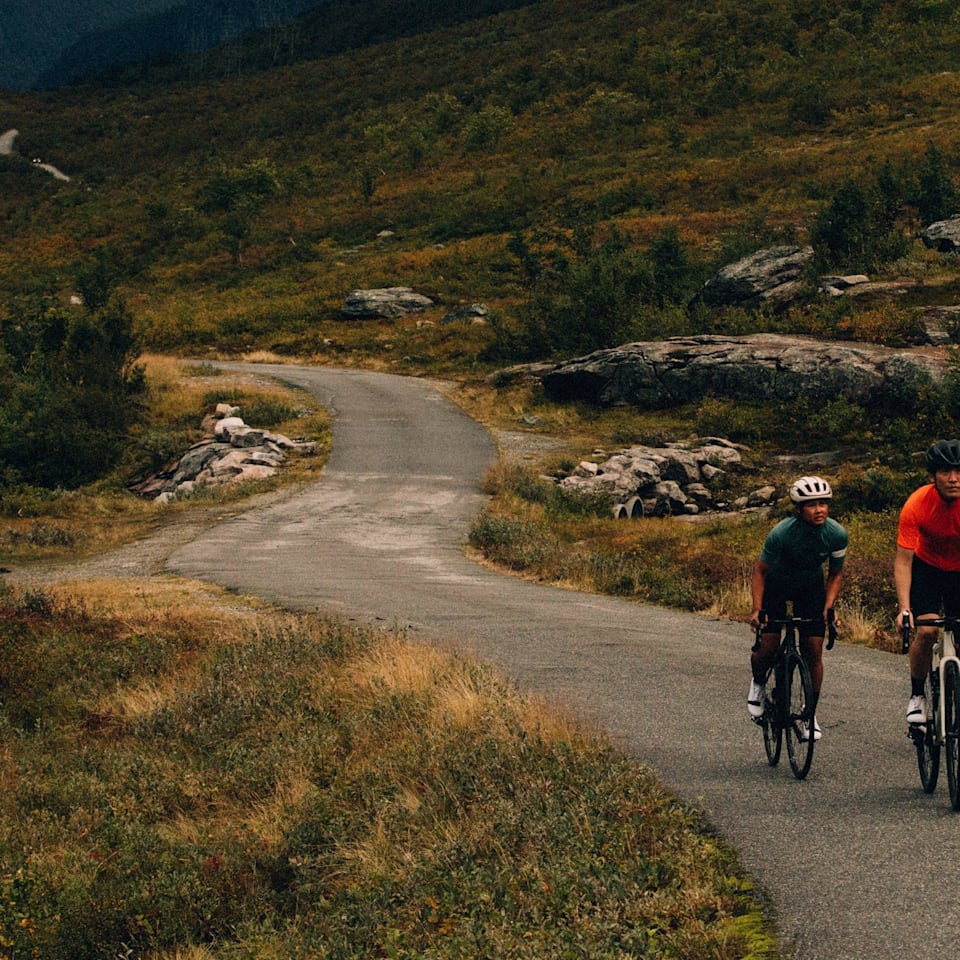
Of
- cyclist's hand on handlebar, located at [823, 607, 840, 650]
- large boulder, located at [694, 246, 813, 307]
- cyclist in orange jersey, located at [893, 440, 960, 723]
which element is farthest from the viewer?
large boulder, located at [694, 246, 813, 307]

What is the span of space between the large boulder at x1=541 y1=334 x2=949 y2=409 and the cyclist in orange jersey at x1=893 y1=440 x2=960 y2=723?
67.8 ft

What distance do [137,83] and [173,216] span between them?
62569 millimetres

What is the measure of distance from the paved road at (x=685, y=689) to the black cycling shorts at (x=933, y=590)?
1.22 m

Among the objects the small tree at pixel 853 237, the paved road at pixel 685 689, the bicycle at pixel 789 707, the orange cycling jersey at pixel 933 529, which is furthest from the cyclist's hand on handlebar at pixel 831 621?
the small tree at pixel 853 237

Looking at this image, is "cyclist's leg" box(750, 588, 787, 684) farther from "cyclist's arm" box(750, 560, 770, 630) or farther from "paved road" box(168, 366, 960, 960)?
"paved road" box(168, 366, 960, 960)

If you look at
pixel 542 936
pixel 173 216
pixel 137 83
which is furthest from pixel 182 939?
pixel 137 83

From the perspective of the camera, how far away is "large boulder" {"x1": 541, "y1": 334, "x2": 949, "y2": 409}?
26.8 m

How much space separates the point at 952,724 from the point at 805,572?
1320 mm

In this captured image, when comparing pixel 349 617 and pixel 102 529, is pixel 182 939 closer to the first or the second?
pixel 349 617

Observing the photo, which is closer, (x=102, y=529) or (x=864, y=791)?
(x=864, y=791)

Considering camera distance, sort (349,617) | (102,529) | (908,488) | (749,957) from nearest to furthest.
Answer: (749,957) < (349,617) < (908,488) < (102,529)

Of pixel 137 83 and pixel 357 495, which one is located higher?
pixel 137 83

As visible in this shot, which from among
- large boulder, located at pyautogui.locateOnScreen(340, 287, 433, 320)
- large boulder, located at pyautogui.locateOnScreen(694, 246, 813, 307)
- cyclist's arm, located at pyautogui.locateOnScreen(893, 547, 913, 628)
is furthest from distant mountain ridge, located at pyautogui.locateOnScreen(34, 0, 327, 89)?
cyclist's arm, located at pyautogui.locateOnScreen(893, 547, 913, 628)

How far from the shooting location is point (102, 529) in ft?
77.5
